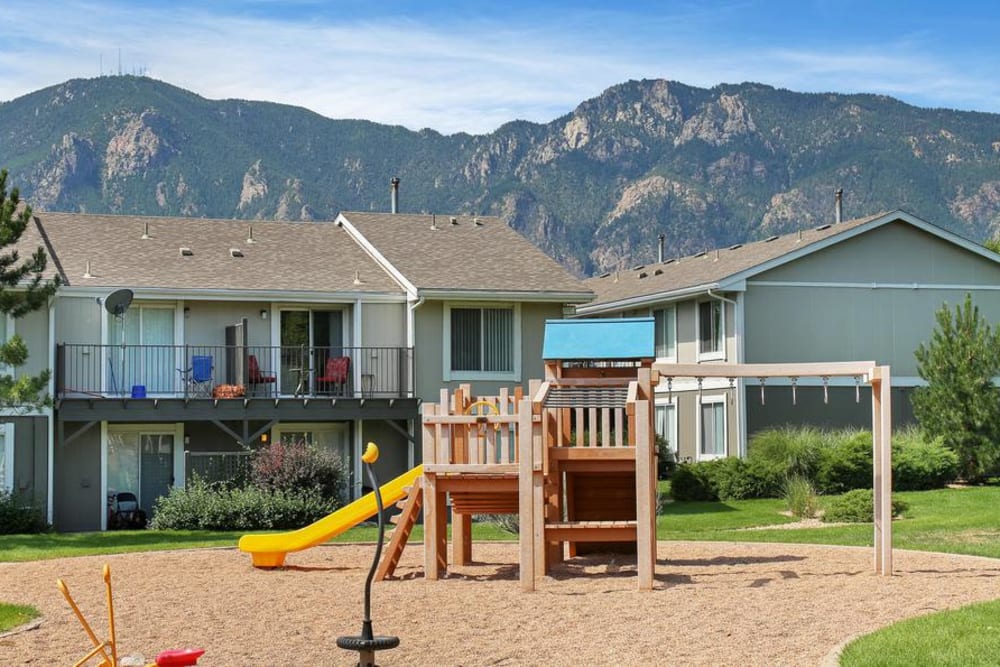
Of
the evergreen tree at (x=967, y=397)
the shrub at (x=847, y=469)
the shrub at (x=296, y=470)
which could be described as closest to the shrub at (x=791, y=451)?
the shrub at (x=847, y=469)

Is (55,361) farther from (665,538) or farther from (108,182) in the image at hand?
(108,182)

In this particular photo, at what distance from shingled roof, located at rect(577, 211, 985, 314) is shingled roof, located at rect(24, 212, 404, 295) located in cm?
680

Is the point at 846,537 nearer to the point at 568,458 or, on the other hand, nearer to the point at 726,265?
the point at 568,458

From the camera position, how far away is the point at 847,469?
1174 inches

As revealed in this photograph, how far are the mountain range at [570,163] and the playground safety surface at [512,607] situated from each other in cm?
10789

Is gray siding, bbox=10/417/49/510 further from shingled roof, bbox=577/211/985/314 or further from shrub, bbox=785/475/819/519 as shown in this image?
shrub, bbox=785/475/819/519

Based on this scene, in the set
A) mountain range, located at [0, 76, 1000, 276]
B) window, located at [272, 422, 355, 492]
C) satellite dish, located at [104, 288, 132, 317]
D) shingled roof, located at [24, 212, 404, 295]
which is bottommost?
window, located at [272, 422, 355, 492]

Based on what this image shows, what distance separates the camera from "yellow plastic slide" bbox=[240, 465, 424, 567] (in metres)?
18.5

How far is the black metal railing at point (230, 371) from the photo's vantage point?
29.7 m

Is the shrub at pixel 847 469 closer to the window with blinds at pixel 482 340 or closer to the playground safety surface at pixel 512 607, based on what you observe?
the window with blinds at pixel 482 340

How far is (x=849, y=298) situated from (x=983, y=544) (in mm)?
18116

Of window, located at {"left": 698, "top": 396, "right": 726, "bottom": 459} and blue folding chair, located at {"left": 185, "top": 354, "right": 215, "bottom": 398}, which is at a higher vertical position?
blue folding chair, located at {"left": 185, "top": 354, "right": 215, "bottom": 398}

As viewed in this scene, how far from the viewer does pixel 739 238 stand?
431 ft

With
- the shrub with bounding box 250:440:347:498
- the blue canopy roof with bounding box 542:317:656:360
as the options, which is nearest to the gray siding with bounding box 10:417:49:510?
the shrub with bounding box 250:440:347:498
